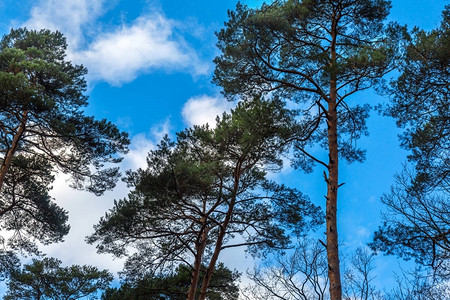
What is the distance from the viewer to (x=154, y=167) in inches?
371

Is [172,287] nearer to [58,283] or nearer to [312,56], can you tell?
[58,283]

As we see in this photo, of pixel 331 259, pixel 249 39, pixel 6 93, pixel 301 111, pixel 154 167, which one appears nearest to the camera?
pixel 331 259

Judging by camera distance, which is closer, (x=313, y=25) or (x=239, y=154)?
(x=313, y=25)

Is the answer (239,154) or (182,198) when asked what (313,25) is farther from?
(182,198)

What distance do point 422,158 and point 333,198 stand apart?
276 cm

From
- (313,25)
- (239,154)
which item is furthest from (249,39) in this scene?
(239,154)

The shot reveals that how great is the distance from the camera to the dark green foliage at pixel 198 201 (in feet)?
30.2

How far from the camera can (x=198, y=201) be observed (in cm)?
1093

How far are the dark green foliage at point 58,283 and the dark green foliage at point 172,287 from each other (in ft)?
6.35

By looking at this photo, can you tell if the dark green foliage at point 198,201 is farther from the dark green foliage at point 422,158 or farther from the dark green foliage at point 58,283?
the dark green foliage at point 58,283

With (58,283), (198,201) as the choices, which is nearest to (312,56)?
(198,201)

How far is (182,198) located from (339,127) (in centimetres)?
439

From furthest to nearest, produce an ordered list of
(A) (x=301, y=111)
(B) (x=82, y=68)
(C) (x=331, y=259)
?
(B) (x=82, y=68) < (A) (x=301, y=111) < (C) (x=331, y=259)

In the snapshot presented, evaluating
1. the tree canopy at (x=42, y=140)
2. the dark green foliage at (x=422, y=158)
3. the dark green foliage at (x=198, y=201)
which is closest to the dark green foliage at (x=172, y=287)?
the dark green foliage at (x=198, y=201)
